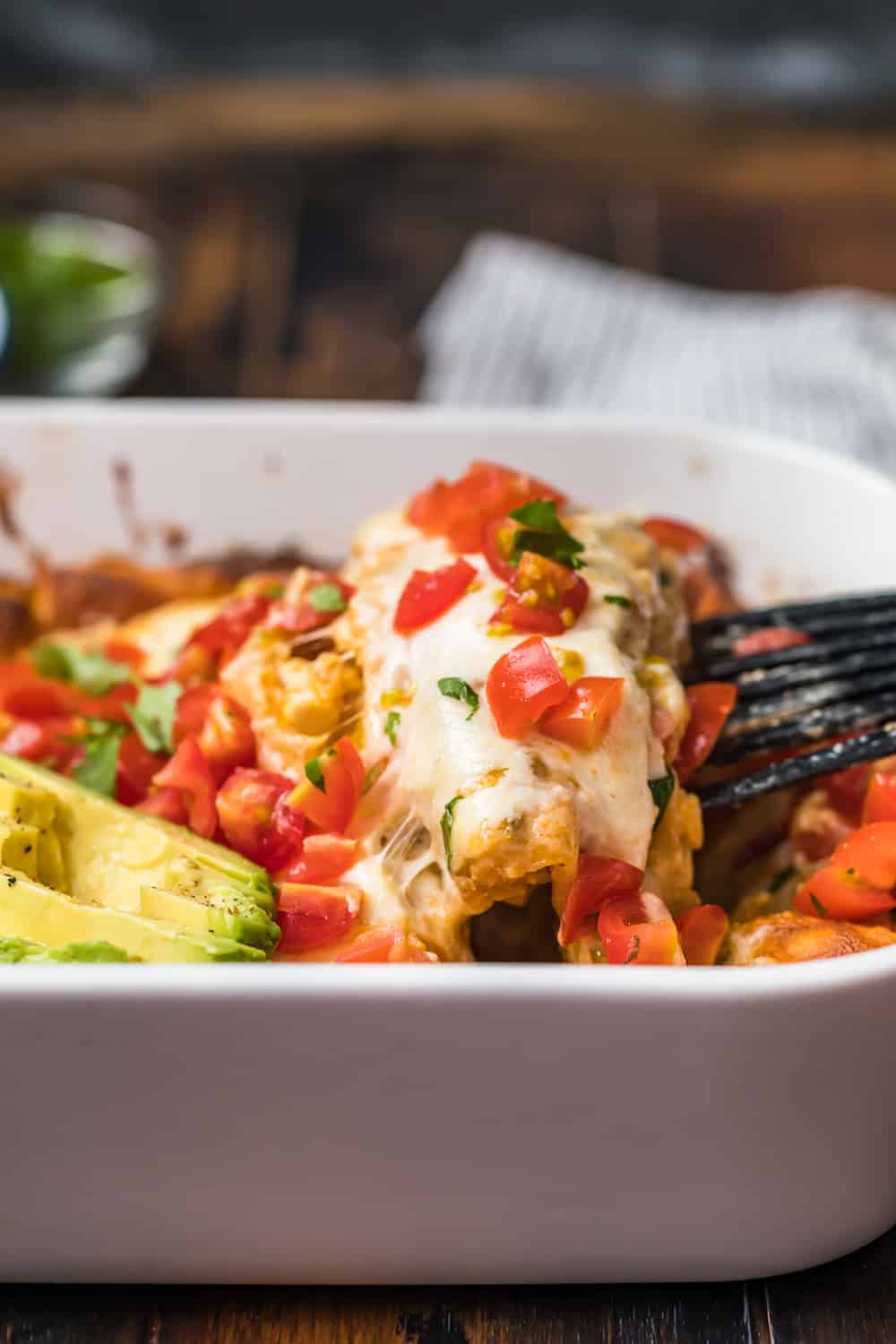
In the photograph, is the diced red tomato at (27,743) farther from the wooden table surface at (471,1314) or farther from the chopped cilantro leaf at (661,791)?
the chopped cilantro leaf at (661,791)

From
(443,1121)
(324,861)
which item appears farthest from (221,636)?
(443,1121)

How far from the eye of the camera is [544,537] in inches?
93.4

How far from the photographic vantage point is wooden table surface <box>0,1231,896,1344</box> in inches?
79.6

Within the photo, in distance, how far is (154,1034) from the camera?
5.87 feet

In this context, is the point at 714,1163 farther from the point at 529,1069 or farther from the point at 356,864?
the point at 356,864

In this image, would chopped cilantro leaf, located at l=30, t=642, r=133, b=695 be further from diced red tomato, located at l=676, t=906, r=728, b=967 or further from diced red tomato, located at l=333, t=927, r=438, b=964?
diced red tomato, located at l=676, t=906, r=728, b=967

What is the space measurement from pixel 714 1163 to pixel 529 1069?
30 centimetres

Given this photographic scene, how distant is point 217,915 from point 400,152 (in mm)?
5008

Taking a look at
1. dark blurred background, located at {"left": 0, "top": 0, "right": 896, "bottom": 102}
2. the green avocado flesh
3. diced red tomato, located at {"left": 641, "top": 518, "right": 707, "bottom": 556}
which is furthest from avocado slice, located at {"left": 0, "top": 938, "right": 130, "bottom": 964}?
dark blurred background, located at {"left": 0, "top": 0, "right": 896, "bottom": 102}

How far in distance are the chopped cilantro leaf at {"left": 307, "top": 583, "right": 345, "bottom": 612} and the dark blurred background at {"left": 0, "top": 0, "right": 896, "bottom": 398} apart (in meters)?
2.28

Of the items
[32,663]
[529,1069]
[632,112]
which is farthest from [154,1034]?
[632,112]

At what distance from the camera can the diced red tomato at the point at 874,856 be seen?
2.23m

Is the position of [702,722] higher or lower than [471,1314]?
higher

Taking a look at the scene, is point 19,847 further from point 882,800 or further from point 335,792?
point 882,800
